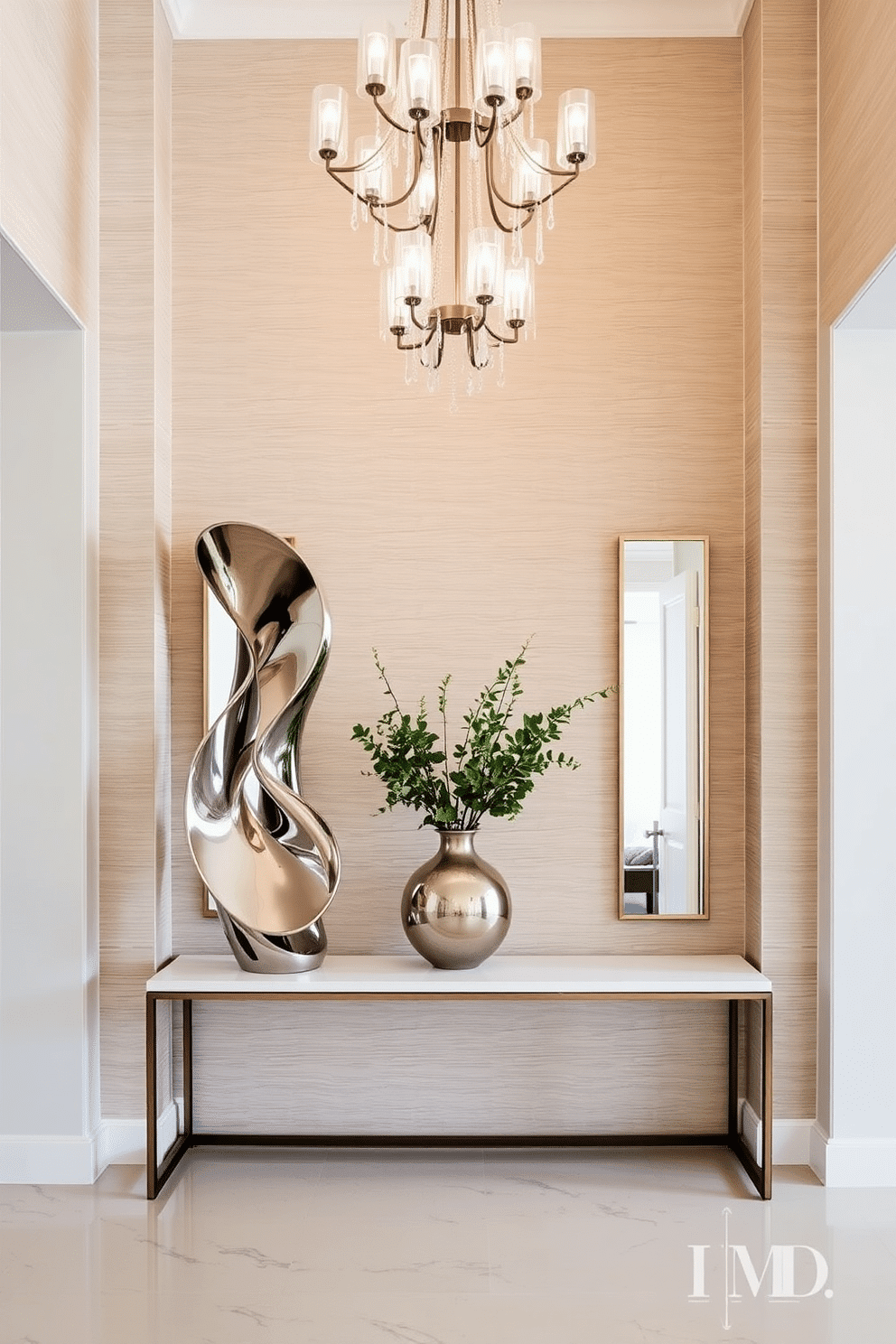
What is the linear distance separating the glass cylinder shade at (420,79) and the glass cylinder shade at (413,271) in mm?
301

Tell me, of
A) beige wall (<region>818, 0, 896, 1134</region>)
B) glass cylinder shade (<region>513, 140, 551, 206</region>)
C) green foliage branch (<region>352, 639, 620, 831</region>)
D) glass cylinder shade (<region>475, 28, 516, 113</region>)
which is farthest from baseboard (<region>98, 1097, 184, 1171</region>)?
glass cylinder shade (<region>475, 28, 516, 113</region>)

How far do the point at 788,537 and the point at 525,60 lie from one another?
4.86 feet

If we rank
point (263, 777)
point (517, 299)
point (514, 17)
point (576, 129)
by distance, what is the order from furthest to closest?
point (514, 17)
point (263, 777)
point (517, 299)
point (576, 129)

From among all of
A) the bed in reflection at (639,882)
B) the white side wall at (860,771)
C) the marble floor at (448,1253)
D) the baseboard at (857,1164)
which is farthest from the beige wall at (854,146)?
the marble floor at (448,1253)

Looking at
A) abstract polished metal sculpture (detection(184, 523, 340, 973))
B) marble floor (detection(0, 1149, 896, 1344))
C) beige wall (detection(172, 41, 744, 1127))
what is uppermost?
beige wall (detection(172, 41, 744, 1127))

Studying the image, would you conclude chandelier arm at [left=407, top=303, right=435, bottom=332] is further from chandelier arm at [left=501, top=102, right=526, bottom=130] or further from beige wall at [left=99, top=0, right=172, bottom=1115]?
beige wall at [left=99, top=0, right=172, bottom=1115]

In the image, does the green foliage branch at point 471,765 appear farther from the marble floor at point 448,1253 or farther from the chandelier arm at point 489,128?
the chandelier arm at point 489,128

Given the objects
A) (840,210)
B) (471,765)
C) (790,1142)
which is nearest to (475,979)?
(471,765)

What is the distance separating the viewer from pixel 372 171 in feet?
7.40

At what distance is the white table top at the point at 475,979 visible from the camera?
2.80 metres

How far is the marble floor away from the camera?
225 cm

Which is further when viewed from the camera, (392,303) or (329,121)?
(392,303)

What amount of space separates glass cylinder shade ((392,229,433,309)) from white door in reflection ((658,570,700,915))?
1246 mm

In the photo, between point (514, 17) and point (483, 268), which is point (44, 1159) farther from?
point (514, 17)
